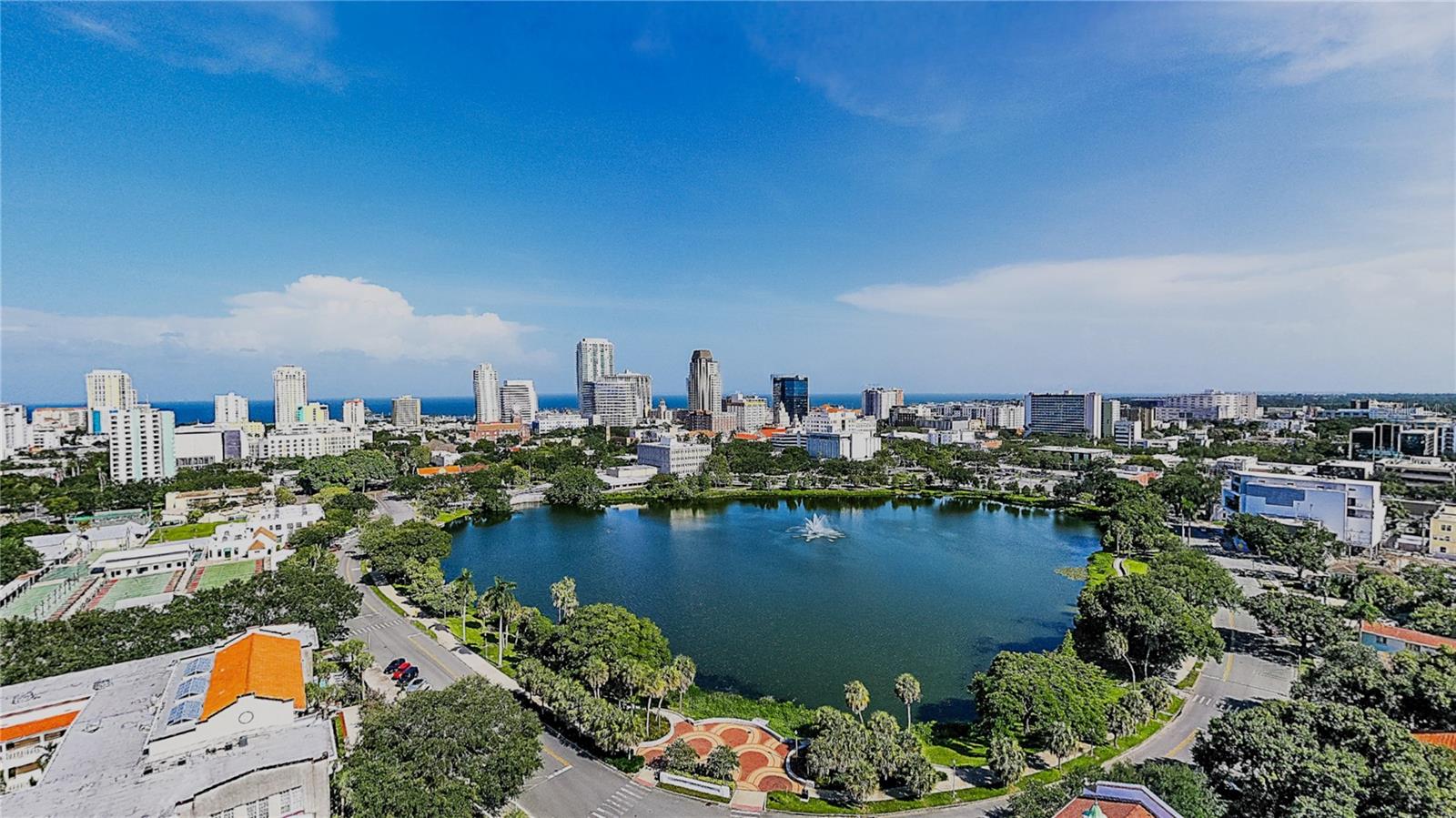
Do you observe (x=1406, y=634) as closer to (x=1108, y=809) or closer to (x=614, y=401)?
(x=1108, y=809)

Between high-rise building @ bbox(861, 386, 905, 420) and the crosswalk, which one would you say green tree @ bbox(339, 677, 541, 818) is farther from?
high-rise building @ bbox(861, 386, 905, 420)

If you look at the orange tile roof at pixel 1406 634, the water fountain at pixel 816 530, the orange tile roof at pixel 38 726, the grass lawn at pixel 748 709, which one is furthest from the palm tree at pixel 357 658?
the orange tile roof at pixel 1406 634

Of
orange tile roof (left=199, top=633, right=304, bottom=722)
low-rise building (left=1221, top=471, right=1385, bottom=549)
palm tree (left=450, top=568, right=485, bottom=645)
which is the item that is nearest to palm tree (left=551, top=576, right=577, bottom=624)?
palm tree (left=450, top=568, right=485, bottom=645)

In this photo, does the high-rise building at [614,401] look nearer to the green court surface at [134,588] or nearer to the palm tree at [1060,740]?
the green court surface at [134,588]

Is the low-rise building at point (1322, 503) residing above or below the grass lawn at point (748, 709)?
Answer: above

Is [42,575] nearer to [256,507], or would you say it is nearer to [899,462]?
[256,507]
